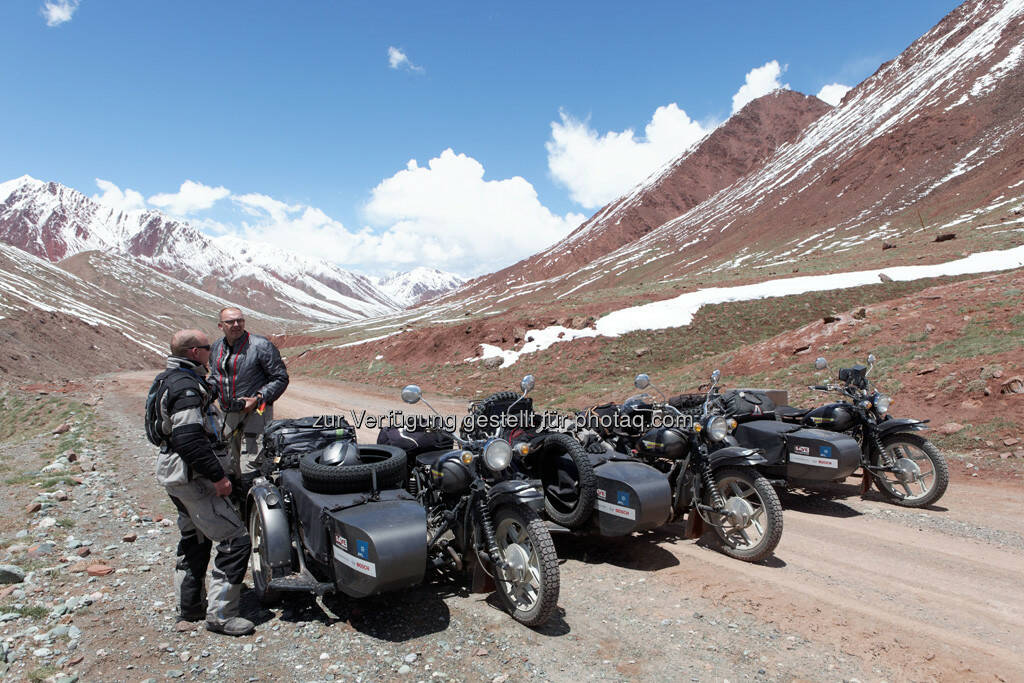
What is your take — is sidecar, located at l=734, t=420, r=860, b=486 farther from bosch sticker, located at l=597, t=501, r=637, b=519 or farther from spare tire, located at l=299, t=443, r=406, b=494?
spare tire, located at l=299, t=443, r=406, b=494

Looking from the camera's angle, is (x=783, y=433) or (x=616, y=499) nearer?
(x=616, y=499)

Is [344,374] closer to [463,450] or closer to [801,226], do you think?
[463,450]

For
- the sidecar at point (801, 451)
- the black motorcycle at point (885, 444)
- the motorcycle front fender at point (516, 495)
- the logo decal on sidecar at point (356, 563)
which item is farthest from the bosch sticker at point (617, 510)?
the black motorcycle at point (885, 444)

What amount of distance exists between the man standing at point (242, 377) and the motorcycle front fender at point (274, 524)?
173 cm

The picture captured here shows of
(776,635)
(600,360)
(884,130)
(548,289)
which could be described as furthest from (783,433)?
(884,130)

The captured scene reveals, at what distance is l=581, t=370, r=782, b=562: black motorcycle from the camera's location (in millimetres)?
5812

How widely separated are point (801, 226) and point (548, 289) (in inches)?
1527

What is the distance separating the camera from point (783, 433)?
7641mm

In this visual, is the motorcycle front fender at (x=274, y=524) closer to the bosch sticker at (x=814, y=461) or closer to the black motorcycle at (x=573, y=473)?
the black motorcycle at (x=573, y=473)

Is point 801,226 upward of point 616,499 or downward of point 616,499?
upward

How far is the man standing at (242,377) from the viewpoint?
661 centimetres

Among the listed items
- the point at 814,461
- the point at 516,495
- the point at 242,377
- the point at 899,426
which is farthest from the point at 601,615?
the point at 899,426

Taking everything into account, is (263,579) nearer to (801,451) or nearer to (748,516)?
(748,516)

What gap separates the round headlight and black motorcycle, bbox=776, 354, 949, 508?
2548 mm
